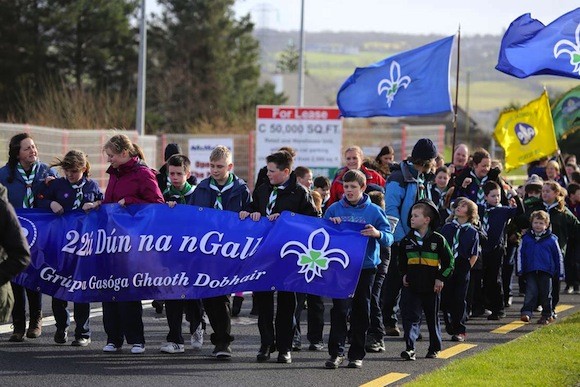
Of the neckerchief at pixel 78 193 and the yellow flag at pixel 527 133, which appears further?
the yellow flag at pixel 527 133

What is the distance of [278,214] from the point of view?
10.6 m

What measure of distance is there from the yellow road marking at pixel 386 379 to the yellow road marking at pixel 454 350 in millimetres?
1170

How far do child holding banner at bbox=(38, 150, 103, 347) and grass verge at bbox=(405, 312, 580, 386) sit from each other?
3373 mm

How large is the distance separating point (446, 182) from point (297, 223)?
4.61 metres

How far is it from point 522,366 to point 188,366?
2.82 m

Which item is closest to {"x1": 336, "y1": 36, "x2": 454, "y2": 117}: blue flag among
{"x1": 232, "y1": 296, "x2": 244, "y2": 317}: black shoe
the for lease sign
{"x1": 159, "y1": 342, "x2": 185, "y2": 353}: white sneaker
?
{"x1": 232, "y1": 296, "x2": 244, "y2": 317}: black shoe

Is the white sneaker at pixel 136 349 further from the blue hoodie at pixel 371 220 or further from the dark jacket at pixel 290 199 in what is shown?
the blue hoodie at pixel 371 220

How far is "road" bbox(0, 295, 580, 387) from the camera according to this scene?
9609 millimetres

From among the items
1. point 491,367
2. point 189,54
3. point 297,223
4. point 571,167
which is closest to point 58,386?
point 297,223

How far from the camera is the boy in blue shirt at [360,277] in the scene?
10367mm

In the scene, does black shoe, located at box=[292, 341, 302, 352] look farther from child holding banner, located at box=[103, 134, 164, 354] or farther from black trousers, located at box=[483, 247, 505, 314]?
black trousers, located at box=[483, 247, 505, 314]

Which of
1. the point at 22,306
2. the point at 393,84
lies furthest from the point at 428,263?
the point at 393,84

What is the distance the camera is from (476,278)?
14.1 meters

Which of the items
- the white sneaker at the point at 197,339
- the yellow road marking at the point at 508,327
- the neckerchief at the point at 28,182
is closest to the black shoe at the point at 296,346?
the white sneaker at the point at 197,339
